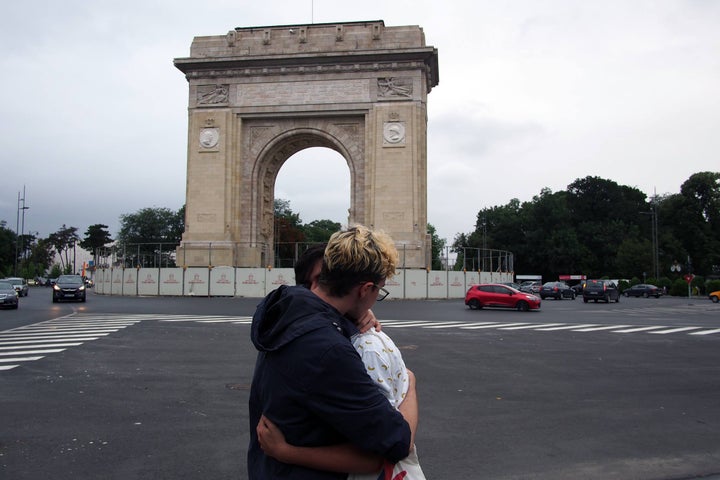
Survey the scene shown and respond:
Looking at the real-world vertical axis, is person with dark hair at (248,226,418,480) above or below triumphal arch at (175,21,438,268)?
below

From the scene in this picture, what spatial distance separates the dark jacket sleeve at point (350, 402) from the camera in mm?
2016

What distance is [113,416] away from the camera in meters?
6.80

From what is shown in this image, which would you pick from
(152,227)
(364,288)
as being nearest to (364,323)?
(364,288)

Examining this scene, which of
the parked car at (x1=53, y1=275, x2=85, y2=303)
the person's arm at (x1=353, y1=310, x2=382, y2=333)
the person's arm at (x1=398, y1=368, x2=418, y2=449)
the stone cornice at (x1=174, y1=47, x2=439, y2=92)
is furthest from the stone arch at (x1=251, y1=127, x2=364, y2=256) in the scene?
the person's arm at (x1=398, y1=368, x2=418, y2=449)

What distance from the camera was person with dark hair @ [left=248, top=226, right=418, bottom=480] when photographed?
2025mm

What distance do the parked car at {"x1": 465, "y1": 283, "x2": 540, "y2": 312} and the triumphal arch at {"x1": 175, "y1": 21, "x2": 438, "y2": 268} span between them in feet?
26.3

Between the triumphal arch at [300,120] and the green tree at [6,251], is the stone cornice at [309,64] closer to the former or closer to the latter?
the triumphal arch at [300,120]

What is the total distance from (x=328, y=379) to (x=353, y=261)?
466 mm

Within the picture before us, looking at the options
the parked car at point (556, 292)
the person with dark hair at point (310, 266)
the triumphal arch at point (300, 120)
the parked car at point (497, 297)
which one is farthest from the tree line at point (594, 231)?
the person with dark hair at point (310, 266)

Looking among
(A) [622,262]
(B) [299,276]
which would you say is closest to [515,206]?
(A) [622,262]

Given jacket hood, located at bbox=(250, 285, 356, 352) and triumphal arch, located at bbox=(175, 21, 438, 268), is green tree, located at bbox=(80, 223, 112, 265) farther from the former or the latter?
jacket hood, located at bbox=(250, 285, 356, 352)

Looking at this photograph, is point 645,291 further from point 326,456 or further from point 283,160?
point 326,456

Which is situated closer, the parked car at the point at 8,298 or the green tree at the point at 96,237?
the parked car at the point at 8,298

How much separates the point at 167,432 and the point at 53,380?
368 centimetres
